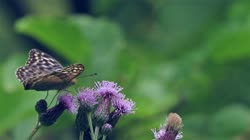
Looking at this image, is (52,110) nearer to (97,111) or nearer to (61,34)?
(97,111)

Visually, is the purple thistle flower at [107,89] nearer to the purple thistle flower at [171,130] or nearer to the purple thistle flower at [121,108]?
the purple thistle flower at [121,108]

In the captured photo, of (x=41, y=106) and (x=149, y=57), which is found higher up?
(x=149, y=57)

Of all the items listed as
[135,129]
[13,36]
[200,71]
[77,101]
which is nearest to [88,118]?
[77,101]

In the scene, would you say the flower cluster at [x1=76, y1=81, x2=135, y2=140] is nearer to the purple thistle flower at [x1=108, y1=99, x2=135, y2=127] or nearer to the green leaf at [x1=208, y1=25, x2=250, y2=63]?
the purple thistle flower at [x1=108, y1=99, x2=135, y2=127]

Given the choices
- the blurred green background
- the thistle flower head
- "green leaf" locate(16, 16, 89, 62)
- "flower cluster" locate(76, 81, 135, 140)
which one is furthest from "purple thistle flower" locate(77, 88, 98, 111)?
"green leaf" locate(16, 16, 89, 62)

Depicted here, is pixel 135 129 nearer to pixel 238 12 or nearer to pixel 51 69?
pixel 238 12

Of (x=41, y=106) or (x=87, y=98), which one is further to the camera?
(x=41, y=106)

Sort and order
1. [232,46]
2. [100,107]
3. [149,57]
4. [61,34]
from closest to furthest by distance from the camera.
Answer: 1. [100,107]
2. [61,34]
3. [232,46]
4. [149,57]

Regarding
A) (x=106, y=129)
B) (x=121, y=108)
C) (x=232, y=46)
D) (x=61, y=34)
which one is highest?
(x=232, y=46)

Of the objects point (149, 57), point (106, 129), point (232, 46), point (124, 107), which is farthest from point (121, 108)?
point (149, 57)
